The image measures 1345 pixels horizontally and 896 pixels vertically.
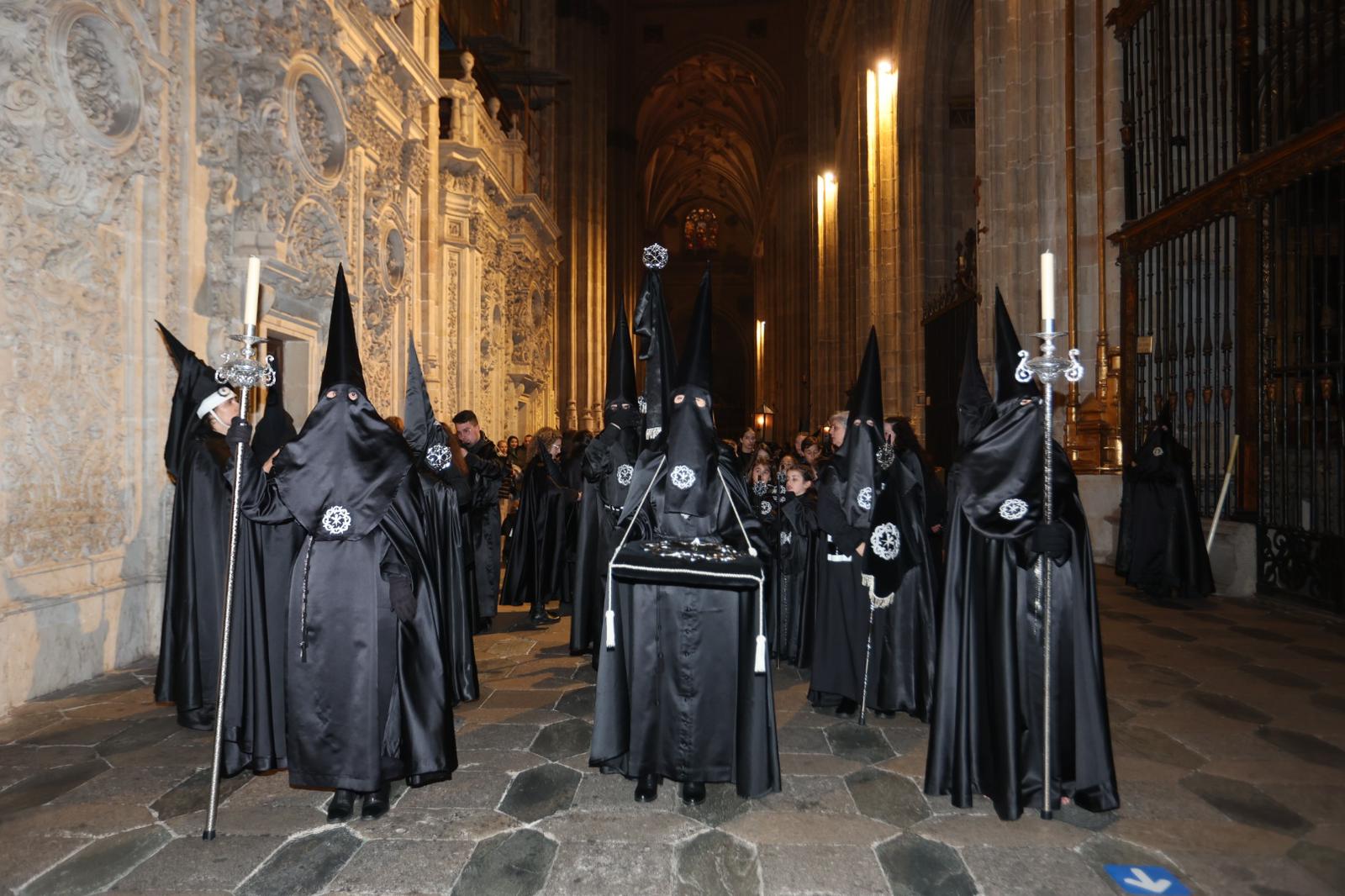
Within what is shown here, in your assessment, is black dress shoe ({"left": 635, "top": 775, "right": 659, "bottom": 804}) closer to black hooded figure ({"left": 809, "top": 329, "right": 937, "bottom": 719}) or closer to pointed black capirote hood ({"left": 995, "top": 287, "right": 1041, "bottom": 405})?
black hooded figure ({"left": 809, "top": 329, "right": 937, "bottom": 719})

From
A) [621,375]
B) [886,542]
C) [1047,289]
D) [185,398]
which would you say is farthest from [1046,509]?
[185,398]

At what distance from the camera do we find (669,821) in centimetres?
321

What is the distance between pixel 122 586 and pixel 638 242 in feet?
122

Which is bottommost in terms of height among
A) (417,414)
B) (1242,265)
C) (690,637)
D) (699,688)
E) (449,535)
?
(699,688)

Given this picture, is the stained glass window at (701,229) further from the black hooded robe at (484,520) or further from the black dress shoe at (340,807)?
the black dress shoe at (340,807)

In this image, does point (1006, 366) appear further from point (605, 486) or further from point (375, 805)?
point (375, 805)

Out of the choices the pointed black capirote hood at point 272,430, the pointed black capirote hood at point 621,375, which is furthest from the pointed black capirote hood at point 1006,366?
the pointed black capirote hood at point 272,430

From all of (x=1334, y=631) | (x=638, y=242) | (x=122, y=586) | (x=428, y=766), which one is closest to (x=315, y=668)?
(x=428, y=766)

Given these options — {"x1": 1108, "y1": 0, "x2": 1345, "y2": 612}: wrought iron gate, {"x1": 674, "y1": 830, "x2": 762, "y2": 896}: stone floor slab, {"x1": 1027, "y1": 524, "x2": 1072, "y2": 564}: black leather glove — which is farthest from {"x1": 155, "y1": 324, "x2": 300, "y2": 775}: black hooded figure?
{"x1": 1108, "y1": 0, "x2": 1345, "y2": 612}: wrought iron gate

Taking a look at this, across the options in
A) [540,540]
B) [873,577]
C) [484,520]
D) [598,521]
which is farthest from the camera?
[540,540]

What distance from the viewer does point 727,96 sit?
40281mm

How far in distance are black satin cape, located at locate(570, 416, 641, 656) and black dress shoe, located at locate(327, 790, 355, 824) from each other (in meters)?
1.98

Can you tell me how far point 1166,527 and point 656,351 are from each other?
6.57 m

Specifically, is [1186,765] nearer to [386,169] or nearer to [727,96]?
[386,169]
